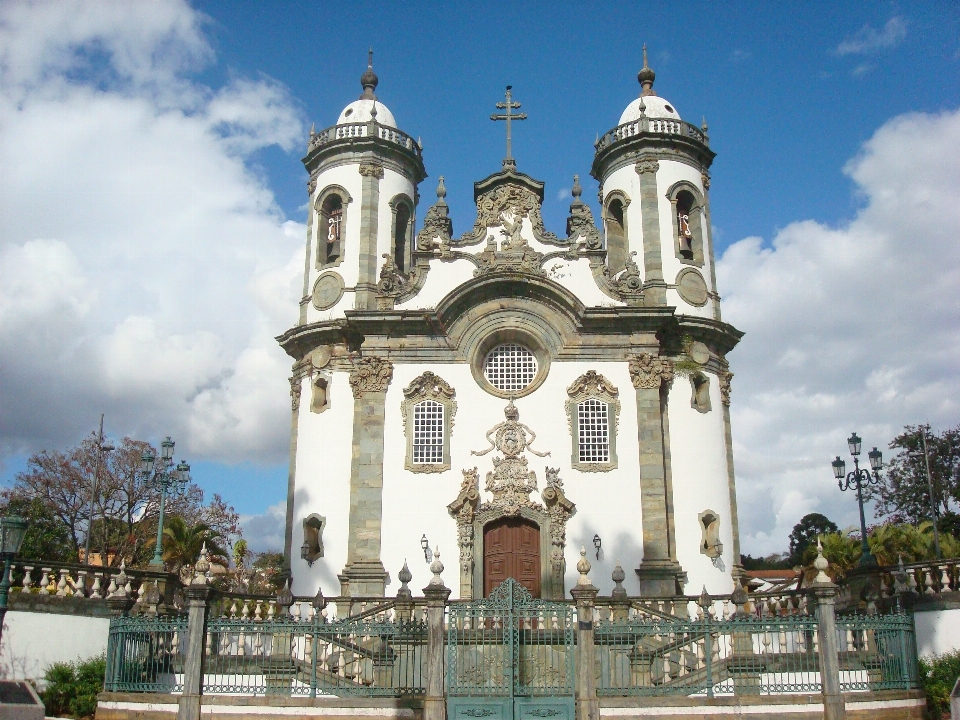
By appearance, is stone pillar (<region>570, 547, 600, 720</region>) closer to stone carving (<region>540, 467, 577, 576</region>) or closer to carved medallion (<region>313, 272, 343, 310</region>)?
stone carving (<region>540, 467, 577, 576</region>)

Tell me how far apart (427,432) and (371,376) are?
→ 217cm

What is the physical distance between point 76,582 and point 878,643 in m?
14.7

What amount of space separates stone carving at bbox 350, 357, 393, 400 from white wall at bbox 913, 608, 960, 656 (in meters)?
13.8

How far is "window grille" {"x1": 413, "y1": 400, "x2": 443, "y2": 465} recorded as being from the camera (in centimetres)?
2408

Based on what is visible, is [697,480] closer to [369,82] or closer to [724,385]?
[724,385]

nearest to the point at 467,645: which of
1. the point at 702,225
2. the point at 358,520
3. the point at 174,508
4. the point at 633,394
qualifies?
the point at 358,520

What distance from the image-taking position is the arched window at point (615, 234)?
28.2 m

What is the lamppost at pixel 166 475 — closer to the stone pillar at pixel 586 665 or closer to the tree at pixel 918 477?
the stone pillar at pixel 586 665

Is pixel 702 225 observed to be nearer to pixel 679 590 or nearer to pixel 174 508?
pixel 679 590

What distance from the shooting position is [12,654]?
15.9 m

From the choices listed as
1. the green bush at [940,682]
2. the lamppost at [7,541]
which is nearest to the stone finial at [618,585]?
the green bush at [940,682]

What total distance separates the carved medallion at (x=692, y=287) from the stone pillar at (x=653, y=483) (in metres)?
2.69

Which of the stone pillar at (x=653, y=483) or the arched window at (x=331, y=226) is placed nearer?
the stone pillar at (x=653, y=483)

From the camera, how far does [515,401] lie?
2431cm
